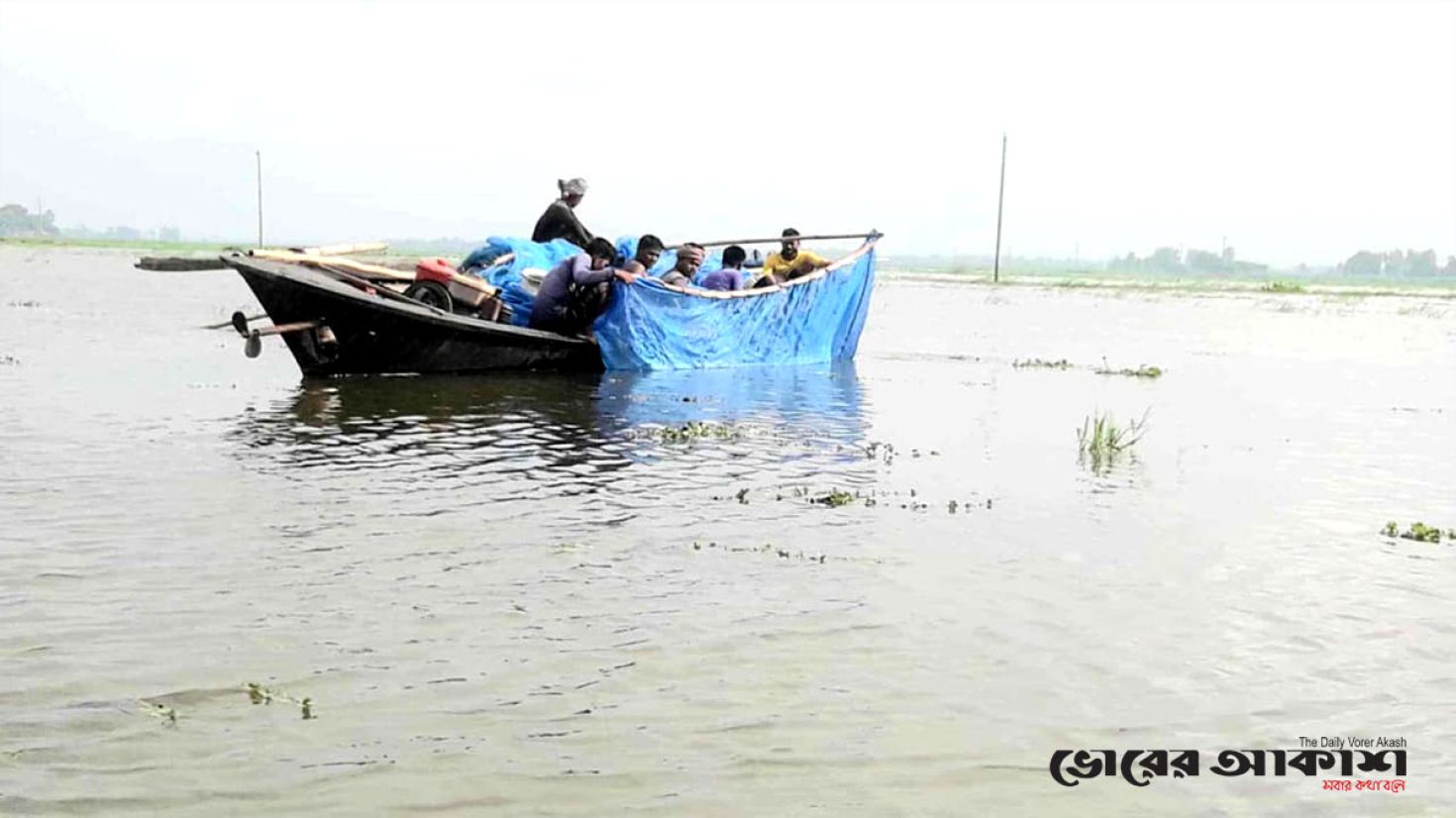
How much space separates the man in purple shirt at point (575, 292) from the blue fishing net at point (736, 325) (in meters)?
0.19

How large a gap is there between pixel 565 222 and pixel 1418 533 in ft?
35.9

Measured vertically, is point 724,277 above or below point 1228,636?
above

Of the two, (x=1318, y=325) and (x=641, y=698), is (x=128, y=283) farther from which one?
(x=641, y=698)

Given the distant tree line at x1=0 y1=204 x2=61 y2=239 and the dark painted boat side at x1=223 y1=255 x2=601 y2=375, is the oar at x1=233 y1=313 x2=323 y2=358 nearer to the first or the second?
the dark painted boat side at x1=223 y1=255 x2=601 y2=375

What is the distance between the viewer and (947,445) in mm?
11062

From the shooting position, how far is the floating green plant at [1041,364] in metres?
19.0

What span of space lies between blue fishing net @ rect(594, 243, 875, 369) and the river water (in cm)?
275

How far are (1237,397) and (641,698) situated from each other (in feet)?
40.5

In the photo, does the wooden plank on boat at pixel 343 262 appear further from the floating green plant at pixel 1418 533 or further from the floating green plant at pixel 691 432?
the floating green plant at pixel 1418 533

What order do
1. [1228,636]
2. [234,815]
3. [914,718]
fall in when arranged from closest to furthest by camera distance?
1. [234,815]
2. [914,718]
3. [1228,636]

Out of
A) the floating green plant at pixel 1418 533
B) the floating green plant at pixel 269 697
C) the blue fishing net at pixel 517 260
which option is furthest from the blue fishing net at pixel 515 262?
the floating green plant at pixel 269 697

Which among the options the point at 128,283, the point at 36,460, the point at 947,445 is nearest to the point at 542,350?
the point at 947,445

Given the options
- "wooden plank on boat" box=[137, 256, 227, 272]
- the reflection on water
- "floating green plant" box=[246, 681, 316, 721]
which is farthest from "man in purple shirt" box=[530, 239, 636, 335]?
"floating green plant" box=[246, 681, 316, 721]

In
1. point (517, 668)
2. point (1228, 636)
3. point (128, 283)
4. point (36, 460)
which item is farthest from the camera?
point (128, 283)
